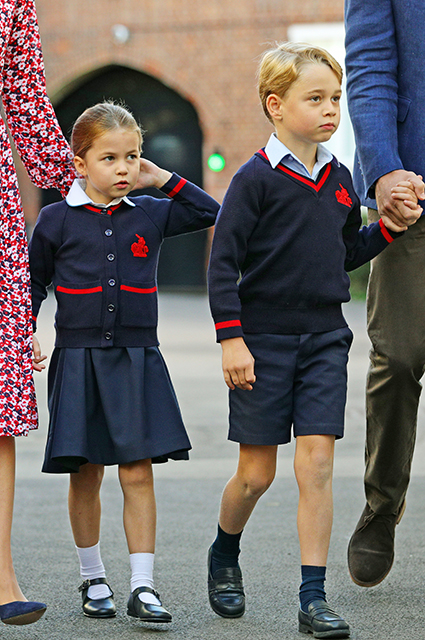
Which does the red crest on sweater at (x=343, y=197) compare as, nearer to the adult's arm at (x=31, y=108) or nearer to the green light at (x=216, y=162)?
the adult's arm at (x=31, y=108)

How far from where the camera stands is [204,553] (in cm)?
400

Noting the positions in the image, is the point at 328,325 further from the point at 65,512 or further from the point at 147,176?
the point at 65,512

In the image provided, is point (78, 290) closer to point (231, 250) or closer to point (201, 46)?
point (231, 250)

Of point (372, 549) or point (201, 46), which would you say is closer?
point (372, 549)

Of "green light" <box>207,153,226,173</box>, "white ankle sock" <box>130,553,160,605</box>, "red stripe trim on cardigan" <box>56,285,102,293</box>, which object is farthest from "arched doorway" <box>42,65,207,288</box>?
"white ankle sock" <box>130,553,160,605</box>

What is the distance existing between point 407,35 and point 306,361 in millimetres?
1117

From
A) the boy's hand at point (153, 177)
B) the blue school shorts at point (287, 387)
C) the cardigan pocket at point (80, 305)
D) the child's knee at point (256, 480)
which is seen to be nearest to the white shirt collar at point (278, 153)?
the boy's hand at point (153, 177)

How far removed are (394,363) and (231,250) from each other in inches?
26.5

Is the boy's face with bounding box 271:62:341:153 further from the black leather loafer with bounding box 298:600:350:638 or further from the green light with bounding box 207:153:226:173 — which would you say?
the green light with bounding box 207:153:226:173

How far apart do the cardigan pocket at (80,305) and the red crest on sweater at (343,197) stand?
0.77m

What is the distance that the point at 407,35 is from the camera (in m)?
3.36

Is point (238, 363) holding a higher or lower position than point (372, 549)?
higher

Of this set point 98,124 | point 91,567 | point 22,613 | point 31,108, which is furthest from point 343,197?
point 22,613

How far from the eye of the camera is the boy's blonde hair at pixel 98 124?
319cm
